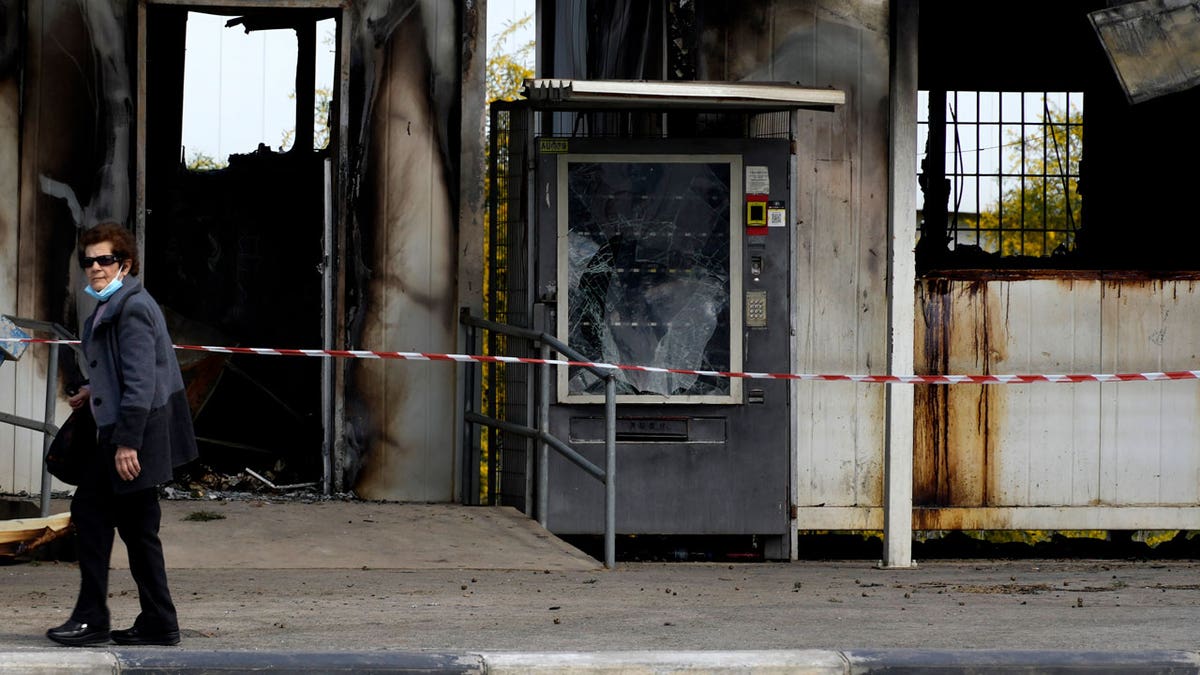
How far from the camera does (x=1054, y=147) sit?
455 inches

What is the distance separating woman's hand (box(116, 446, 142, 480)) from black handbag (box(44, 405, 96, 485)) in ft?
0.80

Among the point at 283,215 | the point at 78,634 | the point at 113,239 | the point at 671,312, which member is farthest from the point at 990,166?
the point at 78,634

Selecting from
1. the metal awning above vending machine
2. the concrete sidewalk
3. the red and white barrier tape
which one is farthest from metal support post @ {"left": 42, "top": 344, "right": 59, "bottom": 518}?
the metal awning above vending machine

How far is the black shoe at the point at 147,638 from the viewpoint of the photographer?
642cm

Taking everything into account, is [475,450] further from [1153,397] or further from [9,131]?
[1153,397]

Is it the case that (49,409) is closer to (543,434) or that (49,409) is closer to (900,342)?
(543,434)

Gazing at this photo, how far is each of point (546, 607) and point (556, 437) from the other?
2331mm

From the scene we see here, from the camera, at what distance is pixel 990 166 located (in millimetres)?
11367

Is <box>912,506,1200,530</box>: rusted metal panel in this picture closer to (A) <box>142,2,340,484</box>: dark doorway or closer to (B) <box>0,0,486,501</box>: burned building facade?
(B) <box>0,0,486,501</box>: burned building facade

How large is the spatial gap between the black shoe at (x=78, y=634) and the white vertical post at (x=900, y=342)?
488 centimetres

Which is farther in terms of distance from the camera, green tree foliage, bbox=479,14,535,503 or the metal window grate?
the metal window grate

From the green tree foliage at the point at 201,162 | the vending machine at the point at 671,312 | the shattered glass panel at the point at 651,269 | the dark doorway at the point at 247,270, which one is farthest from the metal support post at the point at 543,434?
the green tree foliage at the point at 201,162

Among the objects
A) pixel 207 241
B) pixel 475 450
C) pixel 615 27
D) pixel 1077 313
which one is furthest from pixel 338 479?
pixel 1077 313

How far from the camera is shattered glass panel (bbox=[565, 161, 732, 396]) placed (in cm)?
1010
